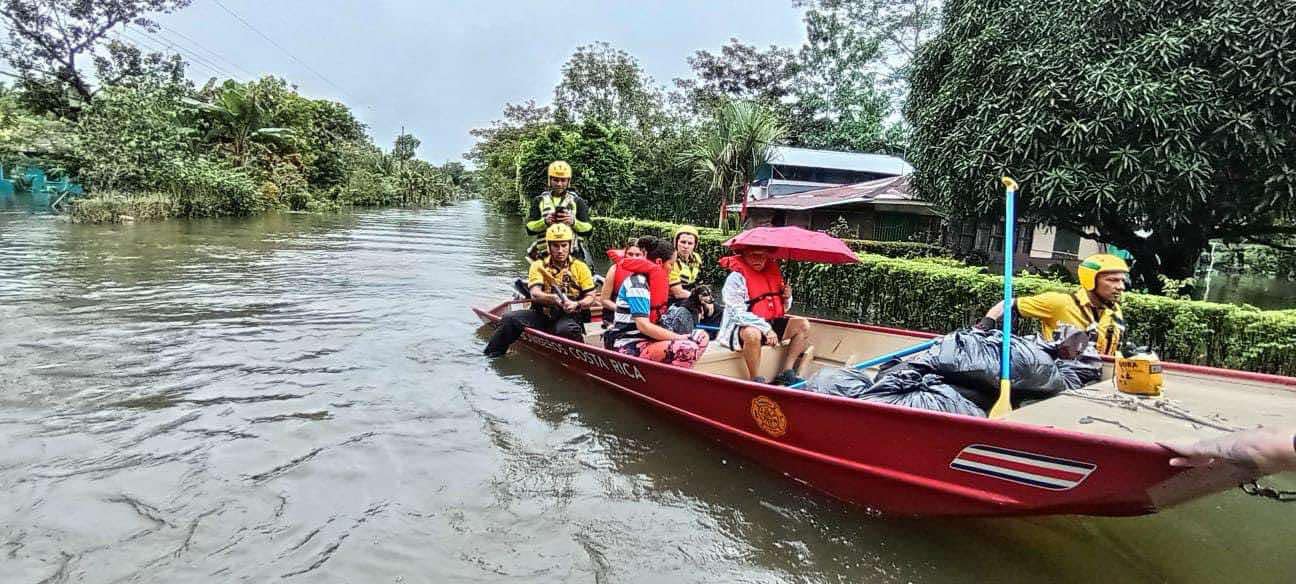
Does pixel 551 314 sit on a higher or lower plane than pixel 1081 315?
lower

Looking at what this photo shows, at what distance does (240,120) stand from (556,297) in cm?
2691

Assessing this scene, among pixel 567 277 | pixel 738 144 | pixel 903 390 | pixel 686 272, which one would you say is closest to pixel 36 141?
pixel 738 144

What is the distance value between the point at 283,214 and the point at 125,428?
88.9ft

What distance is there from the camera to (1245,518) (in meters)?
4.15

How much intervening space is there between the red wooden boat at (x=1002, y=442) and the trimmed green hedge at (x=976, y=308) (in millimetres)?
1559

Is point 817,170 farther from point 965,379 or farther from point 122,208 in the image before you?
point 965,379

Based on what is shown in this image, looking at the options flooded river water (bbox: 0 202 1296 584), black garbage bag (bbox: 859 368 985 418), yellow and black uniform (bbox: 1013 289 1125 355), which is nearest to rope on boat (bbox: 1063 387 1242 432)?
black garbage bag (bbox: 859 368 985 418)

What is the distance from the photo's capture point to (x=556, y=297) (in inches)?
263

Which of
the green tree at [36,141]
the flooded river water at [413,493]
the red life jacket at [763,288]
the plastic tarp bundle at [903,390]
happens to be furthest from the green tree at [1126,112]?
the green tree at [36,141]

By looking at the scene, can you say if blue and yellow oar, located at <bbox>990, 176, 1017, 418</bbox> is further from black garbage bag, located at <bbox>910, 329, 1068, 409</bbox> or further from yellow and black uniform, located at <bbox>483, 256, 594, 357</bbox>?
yellow and black uniform, located at <bbox>483, 256, 594, 357</bbox>

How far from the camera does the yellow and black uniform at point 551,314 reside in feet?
22.0

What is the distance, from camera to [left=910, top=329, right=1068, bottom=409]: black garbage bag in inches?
151

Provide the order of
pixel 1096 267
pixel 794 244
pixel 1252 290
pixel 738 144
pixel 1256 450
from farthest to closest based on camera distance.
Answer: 1. pixel 738 144
2. pixel 1252 290
3. pixel 794 244
4. pixel 1096 267
5. pixel 1256 450

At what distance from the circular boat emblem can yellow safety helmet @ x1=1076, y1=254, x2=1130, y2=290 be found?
2.23 m
